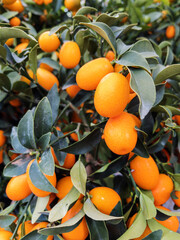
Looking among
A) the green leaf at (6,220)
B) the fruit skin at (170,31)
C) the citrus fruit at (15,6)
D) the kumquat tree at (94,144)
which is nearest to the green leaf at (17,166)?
the kumquat tree at (94,144)

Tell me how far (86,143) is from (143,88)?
0.20 m

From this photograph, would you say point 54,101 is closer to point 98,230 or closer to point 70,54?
point 70,54

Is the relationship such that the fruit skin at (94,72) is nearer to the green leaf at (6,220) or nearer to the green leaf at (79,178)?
the green leaf at (79,178)

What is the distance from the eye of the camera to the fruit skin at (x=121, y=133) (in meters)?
0.45

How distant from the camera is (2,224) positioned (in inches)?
22.2

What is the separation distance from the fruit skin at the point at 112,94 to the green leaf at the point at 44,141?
157 millimetres

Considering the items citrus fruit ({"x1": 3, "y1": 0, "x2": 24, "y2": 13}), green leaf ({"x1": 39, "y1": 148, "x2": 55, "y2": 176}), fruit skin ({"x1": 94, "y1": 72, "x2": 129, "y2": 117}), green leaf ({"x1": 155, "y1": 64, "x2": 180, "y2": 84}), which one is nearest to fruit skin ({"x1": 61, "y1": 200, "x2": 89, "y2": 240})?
green leaf ({"x1": 39, "y1": 148, "x2": 55, "y2": 176})

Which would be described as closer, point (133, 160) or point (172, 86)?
point (133, 160)

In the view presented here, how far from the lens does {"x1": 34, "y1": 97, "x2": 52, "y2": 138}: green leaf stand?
1.81 feet

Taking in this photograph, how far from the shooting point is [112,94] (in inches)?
16.5

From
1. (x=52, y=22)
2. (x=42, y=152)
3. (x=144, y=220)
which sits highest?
(x=52, y=22)

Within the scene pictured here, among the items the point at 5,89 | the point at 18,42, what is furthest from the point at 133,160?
the point at 18,42

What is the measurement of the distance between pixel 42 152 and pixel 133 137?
0.76ft

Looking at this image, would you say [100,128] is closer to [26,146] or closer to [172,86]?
[26,146]
